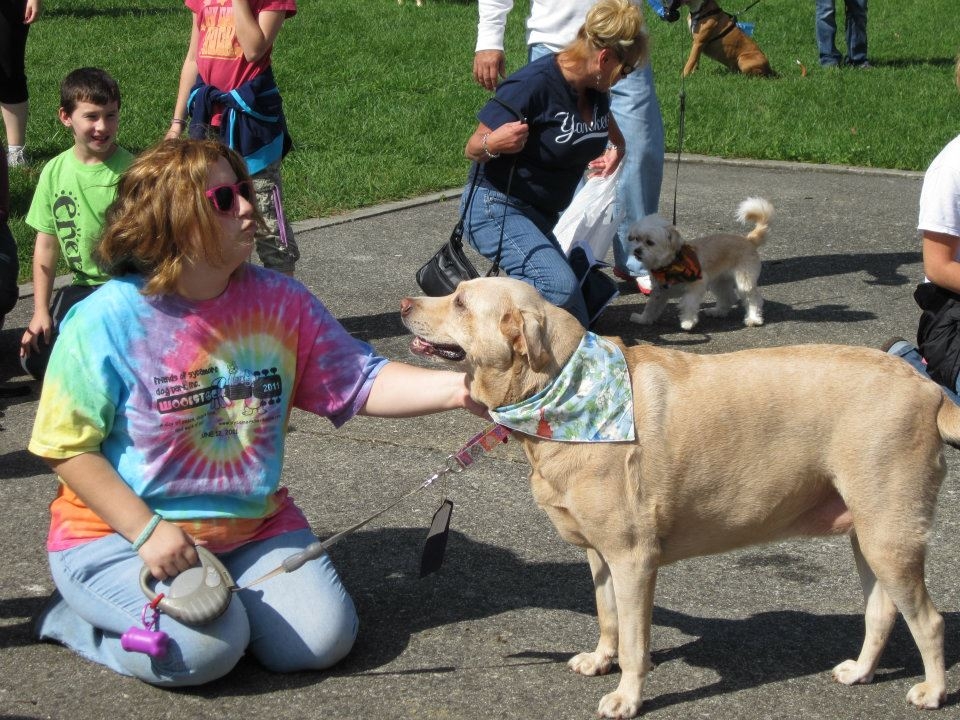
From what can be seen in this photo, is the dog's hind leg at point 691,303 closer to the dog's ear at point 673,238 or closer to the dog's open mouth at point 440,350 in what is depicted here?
the dog's ear at point 673,238

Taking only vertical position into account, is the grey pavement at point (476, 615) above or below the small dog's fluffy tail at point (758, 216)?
below

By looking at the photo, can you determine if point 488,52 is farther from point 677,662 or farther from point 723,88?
point 723,88

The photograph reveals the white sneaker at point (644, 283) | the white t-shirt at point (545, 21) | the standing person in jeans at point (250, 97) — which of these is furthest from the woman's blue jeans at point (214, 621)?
the white sneaker at point (644, 283)

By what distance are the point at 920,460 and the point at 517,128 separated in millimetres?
2704

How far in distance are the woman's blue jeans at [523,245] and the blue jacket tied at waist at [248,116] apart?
3.42ft

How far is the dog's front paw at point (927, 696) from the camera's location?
10.8 ft

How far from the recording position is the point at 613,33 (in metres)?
5.35

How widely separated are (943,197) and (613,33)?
1.78m

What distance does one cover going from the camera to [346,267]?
308 inches

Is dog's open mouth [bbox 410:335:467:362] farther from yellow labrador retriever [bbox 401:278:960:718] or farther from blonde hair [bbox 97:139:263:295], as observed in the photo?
blonde hair [bbox 97:139:263:295]

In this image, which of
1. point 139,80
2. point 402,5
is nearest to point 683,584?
point 139,80

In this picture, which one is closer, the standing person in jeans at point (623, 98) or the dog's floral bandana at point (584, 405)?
the dog's floral bandana at point (584, 405)

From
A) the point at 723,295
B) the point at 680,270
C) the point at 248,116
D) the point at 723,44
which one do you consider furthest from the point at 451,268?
the point at 723,44

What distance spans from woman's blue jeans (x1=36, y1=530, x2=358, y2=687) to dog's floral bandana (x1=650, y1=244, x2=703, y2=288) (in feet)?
11.6
